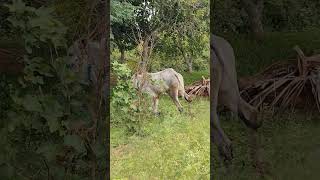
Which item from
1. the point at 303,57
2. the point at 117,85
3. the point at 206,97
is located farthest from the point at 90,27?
the point at 303,57

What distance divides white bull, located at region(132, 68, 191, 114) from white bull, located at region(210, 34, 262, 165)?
0.21 meters

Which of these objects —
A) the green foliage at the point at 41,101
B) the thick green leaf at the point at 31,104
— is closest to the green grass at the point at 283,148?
the green foliage at the point at 41,101

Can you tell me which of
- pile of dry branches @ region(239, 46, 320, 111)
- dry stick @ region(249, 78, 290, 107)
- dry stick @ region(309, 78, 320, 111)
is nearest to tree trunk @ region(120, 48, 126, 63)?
pile of dry branches @ region(239, 46, 320, 111)

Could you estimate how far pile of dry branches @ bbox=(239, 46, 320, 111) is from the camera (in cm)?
295

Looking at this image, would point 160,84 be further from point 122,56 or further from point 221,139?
point 221,139

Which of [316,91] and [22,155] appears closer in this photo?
[22,155]

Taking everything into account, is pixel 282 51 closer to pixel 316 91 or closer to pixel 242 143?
pixel 316 91

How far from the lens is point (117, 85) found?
311 centimetres

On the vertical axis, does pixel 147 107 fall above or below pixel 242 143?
above

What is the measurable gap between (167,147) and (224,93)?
519mm

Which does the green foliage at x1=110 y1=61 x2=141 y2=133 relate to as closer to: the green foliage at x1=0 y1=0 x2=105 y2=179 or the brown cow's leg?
the green foliage at x1=0 y1=0 x2=105 y2=179

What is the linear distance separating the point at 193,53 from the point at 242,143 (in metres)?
0.67

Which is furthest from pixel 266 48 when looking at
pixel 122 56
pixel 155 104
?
pixel 122 56

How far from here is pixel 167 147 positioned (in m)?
3.09
